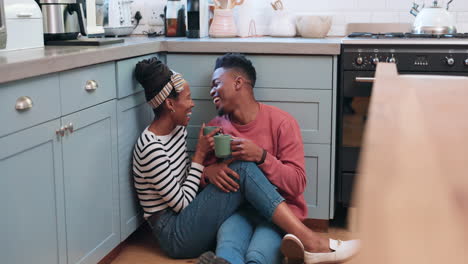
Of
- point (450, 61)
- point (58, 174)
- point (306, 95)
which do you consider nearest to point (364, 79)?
point (306, 95)

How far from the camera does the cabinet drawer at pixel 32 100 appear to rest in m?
1.73

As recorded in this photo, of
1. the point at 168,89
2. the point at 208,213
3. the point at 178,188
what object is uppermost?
the point at 168,89

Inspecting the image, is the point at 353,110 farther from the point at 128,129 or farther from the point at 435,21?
the point at 128,129

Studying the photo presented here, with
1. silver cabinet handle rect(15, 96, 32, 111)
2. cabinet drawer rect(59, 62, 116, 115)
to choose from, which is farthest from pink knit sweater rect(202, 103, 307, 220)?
silver cabinet handle rect(15, 96, 32, 111)

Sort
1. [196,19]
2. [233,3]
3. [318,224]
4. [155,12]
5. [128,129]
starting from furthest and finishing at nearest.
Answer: [155,12] → [233,3] → [196,19] → [318,224] → [128,129]

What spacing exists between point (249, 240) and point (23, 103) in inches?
44.5

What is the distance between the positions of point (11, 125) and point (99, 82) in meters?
0.63

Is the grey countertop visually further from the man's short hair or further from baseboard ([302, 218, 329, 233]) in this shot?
A: baseboard ([302, 218, 329, 233])

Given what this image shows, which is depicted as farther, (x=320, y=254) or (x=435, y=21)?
(x=435, y=21)

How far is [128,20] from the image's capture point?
346 cm

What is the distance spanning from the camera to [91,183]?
233 cm

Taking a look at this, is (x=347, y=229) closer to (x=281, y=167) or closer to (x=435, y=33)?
(x=281, y=167)

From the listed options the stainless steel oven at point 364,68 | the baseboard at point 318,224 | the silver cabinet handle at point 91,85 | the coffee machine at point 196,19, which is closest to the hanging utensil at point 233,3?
the coffee machine at point 196,19

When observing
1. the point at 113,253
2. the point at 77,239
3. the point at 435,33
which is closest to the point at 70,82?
the point at 77,239
